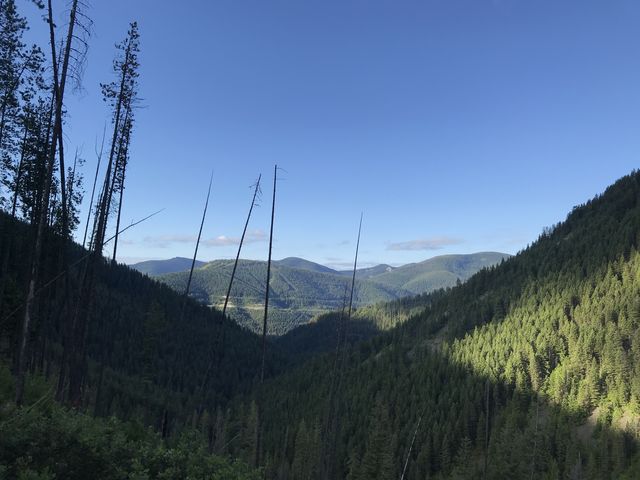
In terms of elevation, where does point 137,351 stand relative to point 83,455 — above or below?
below

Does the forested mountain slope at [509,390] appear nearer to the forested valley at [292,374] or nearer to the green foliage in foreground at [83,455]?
the forested valley at [292,374]

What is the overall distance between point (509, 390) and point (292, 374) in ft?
316

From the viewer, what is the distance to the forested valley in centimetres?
1514

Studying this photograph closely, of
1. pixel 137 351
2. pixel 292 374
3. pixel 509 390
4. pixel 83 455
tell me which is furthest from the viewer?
pixel 292 374

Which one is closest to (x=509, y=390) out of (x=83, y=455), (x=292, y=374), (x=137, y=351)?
(x=292, y=374)

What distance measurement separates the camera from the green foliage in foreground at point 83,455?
9.55 m

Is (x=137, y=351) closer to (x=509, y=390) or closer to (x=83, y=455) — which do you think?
(x=509, y=390)

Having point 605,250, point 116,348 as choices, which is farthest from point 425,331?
point 116,348

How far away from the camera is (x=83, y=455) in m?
10.5

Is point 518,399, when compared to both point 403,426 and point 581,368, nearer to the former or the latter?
point 581,368

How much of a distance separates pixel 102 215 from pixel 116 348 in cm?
14118

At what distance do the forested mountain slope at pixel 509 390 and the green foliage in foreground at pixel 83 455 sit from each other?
67.9 meters

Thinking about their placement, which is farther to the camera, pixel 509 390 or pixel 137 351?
pixel 137 351

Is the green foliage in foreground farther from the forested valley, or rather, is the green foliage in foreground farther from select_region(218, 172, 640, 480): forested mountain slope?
select_region(218, 172, 640, 480): forested mountain slope
